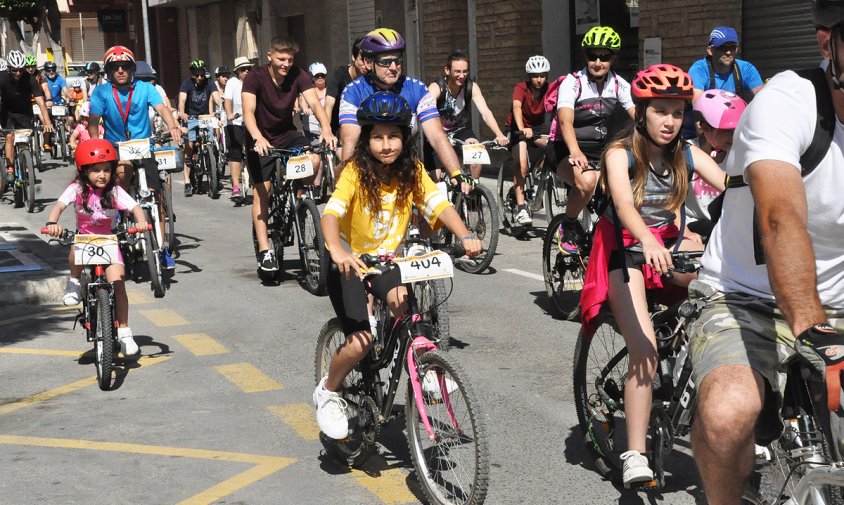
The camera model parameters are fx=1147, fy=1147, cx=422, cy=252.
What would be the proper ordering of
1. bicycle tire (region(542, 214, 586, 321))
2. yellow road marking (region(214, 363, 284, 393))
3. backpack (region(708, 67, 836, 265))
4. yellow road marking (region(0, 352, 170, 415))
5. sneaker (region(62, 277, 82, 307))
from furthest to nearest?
1. bicycle tire (region(542, 214, 586, 321))
2. sneaker (region(62, 277, 82, 307))
3. yellow road marking (region(214, 363, 284, 393))
4. yellow road marking (region(0, 352, 170, 415))
5. backpack (region(708, 67, 836, 265))

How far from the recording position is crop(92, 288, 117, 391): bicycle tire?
655 centimetres

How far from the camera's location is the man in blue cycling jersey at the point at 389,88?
23.9 ft

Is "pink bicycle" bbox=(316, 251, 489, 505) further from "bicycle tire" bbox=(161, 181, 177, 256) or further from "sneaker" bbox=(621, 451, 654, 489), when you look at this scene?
"bicycle tire" bbox=(161, 181, 177, 256)

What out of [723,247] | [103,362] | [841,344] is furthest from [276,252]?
[841,344]

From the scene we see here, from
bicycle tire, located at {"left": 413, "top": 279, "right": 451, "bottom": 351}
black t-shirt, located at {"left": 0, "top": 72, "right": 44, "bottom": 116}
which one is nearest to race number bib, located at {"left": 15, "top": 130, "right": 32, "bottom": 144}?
black t-shirt, located at {"left": 0, "top": 72, "right": 44, "bottom": 116}

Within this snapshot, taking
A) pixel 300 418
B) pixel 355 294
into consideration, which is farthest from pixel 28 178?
pixel 355 294

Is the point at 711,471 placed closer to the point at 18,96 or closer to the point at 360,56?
the point at 360,56

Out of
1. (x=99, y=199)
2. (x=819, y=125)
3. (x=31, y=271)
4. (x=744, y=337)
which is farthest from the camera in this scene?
(x=31, y=271)

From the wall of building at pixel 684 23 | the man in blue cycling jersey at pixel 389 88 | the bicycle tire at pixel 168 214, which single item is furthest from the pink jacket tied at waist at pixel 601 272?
the wall of building at pixel 684 23

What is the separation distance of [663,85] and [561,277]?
12.2 feet

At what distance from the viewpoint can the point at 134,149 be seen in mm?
9773

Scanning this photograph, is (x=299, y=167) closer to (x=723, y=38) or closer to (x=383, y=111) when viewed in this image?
(x=723, y=38)

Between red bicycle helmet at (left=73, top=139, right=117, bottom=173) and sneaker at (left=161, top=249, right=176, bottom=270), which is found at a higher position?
red bicycle helmet at (left=73, top=139, right=117, bottom=173)

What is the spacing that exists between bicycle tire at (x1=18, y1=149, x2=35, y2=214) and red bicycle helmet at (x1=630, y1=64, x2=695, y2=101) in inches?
494
